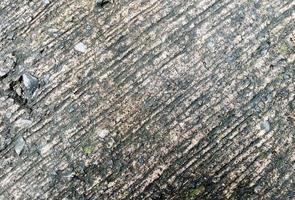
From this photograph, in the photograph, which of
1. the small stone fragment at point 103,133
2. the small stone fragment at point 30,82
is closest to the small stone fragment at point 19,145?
the small stone fragment at point 30,82

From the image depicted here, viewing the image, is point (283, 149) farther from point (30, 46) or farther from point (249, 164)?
point (30, 46)

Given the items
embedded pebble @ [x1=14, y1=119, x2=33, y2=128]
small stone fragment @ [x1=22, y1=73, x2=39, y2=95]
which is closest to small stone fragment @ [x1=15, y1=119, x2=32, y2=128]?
embedded pebble @ [x1=14, y1=119, x2=33, y2=128]

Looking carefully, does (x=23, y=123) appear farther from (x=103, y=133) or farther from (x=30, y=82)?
(x=103, y=133)

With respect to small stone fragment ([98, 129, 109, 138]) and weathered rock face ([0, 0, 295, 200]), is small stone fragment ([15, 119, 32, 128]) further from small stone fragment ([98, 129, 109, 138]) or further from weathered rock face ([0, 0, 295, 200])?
small stone fragment ([98, 129, 109, 138])

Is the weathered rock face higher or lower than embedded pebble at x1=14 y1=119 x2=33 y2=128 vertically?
lower

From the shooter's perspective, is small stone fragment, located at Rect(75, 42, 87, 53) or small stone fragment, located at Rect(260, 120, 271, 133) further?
small stone fragment, located at Rect(75, 42, 87, 53)

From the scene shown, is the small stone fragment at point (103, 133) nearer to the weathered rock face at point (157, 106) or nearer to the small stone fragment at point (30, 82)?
the weathered rock face at point (157, 106)

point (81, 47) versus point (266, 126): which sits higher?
point (81, 47)

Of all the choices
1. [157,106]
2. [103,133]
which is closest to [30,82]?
[103,133]
